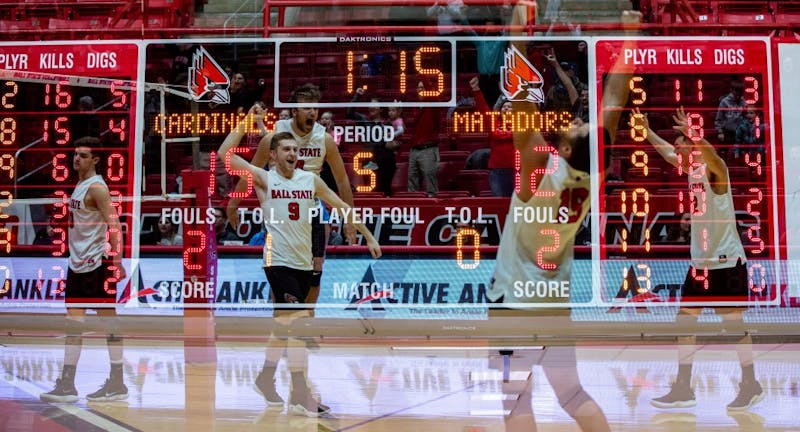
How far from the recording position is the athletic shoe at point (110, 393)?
440 cm

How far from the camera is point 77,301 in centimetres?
351

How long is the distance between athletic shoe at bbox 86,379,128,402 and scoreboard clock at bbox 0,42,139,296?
110cm

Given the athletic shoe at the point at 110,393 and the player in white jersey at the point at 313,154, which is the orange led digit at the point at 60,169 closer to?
the player in white jersey at the point at 313,154

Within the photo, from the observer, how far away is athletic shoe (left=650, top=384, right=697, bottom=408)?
4.22 meters

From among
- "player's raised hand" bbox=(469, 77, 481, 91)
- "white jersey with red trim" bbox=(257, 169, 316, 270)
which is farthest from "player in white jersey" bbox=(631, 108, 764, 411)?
"white jersey with red trim" bbox=(257, 169, 316, 270)

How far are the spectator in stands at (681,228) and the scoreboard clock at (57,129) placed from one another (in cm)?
213

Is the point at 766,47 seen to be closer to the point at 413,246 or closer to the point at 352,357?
the point at 413,246

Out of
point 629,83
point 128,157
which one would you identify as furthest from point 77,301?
point 629,83

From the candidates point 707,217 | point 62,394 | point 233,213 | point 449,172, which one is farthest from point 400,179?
point 62,394

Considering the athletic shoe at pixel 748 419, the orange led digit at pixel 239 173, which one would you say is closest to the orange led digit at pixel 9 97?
the orange led digit at pixel 239 173

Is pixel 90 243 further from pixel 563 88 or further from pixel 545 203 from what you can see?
pixel 563 88

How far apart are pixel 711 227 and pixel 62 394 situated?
329cm

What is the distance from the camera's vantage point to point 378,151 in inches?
134

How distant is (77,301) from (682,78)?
255 centimetres
